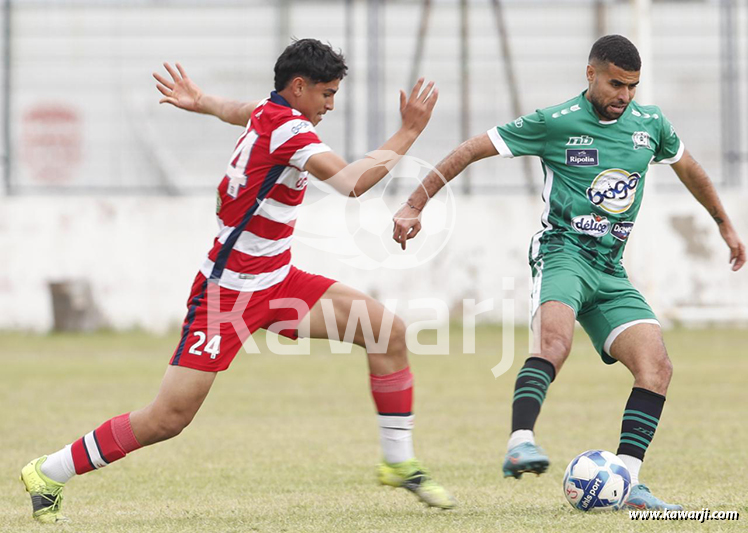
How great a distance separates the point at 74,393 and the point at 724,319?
1123cm

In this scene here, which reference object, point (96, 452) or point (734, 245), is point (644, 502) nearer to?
point (734, 245)

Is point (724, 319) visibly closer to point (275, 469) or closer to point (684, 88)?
point (684, 88)

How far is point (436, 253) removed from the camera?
1900cm

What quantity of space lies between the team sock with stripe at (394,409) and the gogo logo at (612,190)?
129cm

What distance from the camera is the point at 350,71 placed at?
20641 mm

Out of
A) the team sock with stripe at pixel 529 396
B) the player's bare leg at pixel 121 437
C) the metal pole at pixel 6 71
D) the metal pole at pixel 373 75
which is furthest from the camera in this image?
the metal pole at pixel 373 75

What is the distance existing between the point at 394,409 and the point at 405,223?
0.92 m

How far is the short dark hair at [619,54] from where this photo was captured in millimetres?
5730

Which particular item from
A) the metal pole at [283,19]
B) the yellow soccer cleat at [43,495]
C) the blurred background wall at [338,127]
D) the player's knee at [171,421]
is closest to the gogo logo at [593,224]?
the player's knee at [171,421]

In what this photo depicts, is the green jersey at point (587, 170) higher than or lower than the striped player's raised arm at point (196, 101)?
lower

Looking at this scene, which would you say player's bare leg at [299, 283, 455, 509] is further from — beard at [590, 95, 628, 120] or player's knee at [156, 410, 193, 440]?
beard at [590, 95, 628, 120]

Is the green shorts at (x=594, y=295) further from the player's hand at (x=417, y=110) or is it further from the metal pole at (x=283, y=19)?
the metal pole at (x=283, y=19)

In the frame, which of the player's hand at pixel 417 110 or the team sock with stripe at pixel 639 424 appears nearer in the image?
the player's hand at pixel 417 110

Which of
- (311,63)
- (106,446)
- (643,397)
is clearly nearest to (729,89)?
(643,397)
